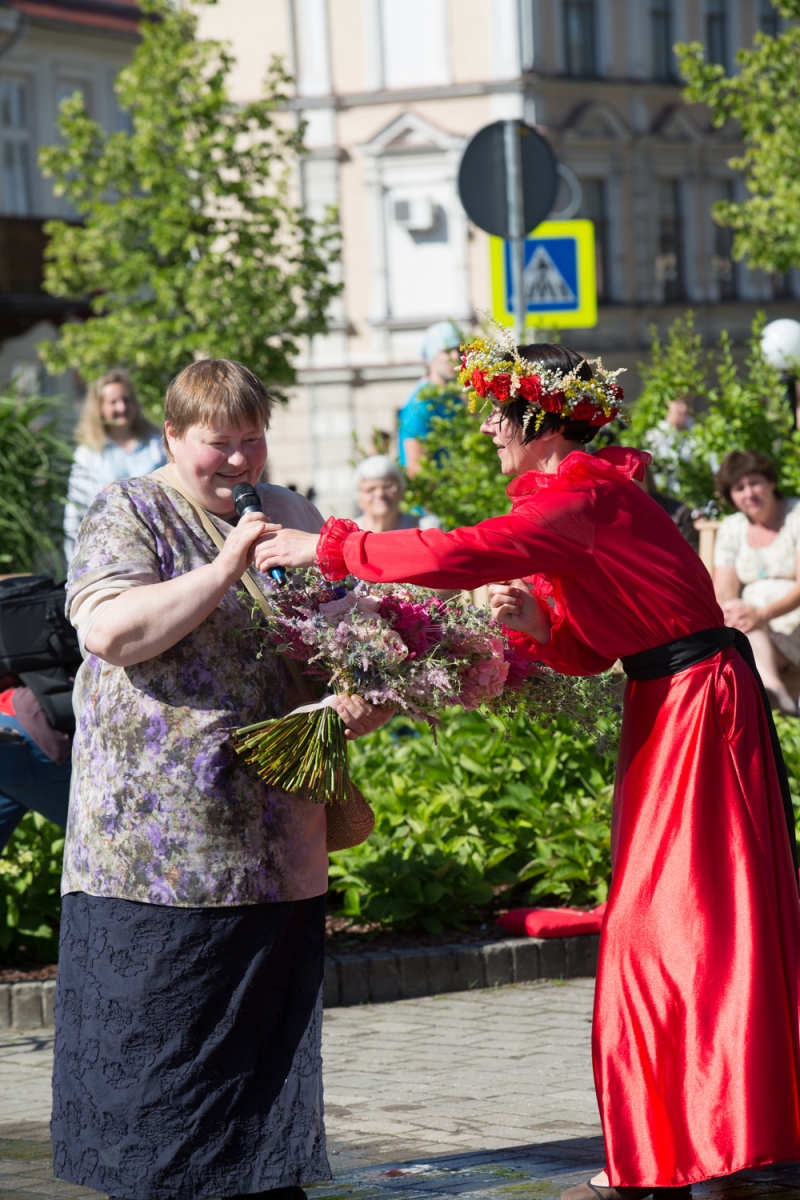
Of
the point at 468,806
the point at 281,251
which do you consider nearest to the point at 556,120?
the point at 281,251

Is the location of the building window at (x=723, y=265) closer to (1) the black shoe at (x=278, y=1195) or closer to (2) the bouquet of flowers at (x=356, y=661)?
(2) the bouquet of flowers at (x=356, y=661)

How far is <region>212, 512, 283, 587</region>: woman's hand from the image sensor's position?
388cm

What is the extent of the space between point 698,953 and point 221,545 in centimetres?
136

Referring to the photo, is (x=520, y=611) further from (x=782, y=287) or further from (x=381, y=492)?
(x=782, y=287)

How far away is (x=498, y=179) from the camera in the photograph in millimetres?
9609

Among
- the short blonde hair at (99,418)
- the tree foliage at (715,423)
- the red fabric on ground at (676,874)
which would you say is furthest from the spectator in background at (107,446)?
the red fabric on ground at (676,874)

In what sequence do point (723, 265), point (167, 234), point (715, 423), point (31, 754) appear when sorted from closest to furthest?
point (31, 754), point (715, 423), point (167, 234), point (723, 265)

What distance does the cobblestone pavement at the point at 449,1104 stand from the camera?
15.5 feet

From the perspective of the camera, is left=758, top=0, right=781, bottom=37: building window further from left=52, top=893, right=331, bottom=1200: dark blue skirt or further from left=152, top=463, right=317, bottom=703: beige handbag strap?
left=52, top=893, right=331, bottom=1200: dark blue skirt

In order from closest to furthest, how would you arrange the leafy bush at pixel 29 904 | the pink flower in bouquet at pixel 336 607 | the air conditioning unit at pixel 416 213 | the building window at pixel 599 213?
the pink flower in bouquet at pixel 336 607 < the leafy bush at pixel 29 904 < the air conditioning unit at pixel 416 213 < the building window at pixel 599 213

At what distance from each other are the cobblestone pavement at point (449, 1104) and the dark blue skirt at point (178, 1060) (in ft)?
2.05

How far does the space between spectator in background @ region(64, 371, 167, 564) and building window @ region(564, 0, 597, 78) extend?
32.7 meters

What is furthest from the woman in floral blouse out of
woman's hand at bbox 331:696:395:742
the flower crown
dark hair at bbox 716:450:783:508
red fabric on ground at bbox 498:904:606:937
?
dark hair at bbox 716:450:783:508

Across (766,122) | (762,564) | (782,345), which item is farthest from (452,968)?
(766,122)
